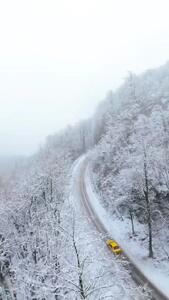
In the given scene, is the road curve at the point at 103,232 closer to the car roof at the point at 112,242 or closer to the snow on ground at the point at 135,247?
the snow on ground at the point at 135,247

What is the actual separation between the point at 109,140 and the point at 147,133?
790 inches

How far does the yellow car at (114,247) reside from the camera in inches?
1650

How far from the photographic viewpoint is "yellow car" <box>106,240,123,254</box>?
4191 cm

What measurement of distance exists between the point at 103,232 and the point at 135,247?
8.00 meters

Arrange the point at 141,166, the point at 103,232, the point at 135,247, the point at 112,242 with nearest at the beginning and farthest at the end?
the point at 135,247 < the point at 112,242 < the point at 141,166 < the point at 103,232

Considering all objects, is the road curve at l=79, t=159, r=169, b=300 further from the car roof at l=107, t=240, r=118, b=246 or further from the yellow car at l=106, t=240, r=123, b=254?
the car roof at l=107, t=240, r=118, b=246

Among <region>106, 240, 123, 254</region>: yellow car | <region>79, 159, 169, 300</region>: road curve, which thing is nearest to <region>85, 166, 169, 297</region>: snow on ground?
<region>79, 159, 169, 300</region>: road curve

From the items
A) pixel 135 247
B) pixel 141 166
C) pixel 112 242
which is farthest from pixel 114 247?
pixel 141 166

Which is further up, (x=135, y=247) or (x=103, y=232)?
(x=135, y=247)

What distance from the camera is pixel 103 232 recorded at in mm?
50344

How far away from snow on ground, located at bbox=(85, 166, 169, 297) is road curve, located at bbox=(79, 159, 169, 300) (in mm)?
446

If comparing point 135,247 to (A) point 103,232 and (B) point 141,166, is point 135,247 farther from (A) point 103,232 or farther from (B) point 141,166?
(B) point 141,166

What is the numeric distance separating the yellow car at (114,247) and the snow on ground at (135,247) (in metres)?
1.11

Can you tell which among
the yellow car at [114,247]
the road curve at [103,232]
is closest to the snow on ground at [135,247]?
the road curve at [103,232]
